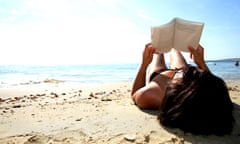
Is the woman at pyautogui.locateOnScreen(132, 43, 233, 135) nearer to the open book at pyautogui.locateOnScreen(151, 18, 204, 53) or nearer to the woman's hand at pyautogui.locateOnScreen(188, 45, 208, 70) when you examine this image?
the open book at pyautogui.locateOnScreen(151, 18, 204, 53)

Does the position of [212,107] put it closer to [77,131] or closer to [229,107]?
[229,107]

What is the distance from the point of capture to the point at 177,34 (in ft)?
11.7

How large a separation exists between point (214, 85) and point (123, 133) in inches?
45.9

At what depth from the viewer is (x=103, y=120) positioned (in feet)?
10.6

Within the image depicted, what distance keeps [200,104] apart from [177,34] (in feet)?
4.72

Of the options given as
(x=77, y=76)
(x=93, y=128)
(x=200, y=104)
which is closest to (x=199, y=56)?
(x=200, y=104)

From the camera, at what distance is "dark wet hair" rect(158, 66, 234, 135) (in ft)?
8.20

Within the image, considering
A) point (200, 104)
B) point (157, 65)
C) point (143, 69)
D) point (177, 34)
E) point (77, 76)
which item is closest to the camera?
point (200, 104)

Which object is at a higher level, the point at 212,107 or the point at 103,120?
the point at 212,107

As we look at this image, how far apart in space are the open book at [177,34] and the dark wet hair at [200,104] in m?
1.03

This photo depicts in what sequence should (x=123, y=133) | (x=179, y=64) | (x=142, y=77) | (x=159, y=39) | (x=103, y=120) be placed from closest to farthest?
(x=123, y=133)
(x=103, y=120)
(x=159, y=39)
(x=142, y=77)
(x=179, y=64)

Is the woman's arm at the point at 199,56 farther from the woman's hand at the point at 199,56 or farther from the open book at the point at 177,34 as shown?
the open book at the point at 177,34

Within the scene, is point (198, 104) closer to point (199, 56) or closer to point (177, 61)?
point (199, 56)

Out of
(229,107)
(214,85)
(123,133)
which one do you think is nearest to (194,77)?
(214,85)
